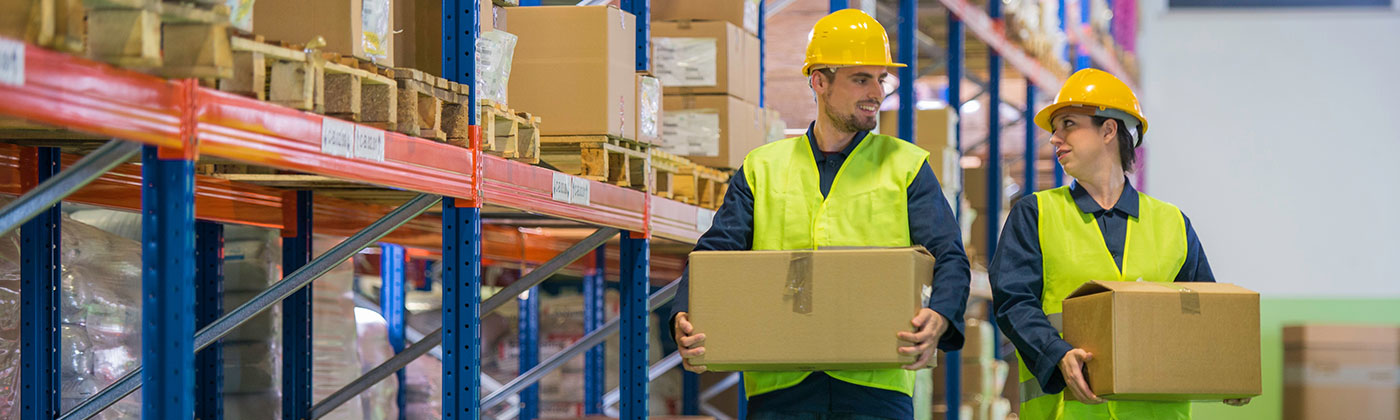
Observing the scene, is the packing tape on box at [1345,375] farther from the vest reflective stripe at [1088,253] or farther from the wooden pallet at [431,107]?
the wooden pallet at [431,107]

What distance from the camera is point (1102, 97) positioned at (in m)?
4.45

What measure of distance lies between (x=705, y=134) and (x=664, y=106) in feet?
0.77

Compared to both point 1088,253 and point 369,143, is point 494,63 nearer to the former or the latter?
point 369,143

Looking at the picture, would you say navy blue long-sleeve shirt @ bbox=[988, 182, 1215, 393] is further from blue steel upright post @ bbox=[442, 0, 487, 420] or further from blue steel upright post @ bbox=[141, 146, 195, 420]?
blue steel upright post @ bbox=[141, 146, 195, 420]

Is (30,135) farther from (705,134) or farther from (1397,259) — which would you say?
(1397,259)

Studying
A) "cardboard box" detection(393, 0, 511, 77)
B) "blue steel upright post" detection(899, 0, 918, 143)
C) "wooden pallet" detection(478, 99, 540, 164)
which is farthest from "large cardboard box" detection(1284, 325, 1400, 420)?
"cardboard box" detection(393, 0, 511, 77)

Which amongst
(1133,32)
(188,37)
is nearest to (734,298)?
(188,37)

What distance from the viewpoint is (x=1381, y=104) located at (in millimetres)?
18562

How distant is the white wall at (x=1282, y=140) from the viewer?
1856 cm

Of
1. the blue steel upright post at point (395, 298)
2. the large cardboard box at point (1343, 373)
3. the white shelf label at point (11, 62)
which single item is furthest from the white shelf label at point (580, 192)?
the large cardboard box at point (1343, 373)

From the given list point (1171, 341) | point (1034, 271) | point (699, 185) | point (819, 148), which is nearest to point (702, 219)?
point (699, 185)

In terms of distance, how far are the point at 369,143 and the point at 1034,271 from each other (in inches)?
70.7

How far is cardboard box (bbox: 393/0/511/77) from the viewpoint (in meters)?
4.82

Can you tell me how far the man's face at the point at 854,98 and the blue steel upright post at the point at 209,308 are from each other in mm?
2872
